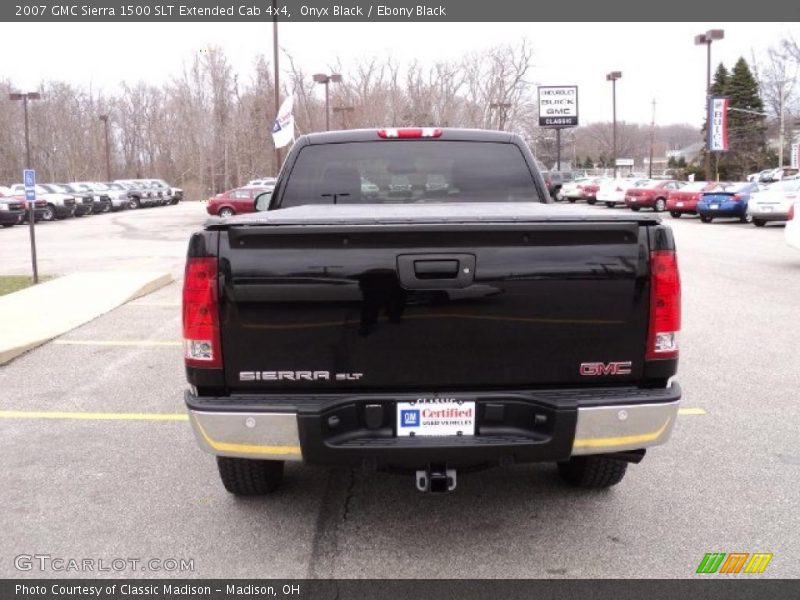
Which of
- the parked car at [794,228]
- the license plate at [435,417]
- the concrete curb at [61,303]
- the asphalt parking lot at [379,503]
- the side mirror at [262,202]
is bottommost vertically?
the asphalt parking lot at [379,503]

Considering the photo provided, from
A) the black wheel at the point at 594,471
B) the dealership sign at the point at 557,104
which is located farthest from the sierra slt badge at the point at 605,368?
the dealership sign at the point at 557,104

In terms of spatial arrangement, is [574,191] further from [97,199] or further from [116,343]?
[116,343]

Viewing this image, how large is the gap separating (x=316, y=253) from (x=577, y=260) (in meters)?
1.06

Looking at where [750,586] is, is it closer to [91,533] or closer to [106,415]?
[91,533]

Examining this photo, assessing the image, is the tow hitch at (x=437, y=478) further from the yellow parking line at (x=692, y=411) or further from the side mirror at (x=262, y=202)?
the yellow parking line at (x=692, y=411)

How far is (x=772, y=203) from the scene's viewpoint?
22469 millimetres

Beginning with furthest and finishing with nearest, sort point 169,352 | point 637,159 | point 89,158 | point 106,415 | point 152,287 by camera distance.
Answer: point 637,159
point 89,158
point 152,287
point 169,352
point 106,415

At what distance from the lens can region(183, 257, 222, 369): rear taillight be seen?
3049 mm

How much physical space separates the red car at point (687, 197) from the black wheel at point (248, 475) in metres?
26.3

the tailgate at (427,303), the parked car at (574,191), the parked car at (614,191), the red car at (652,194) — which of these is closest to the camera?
the tailgate at (427,303)

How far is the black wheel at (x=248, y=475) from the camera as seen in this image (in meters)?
3.81

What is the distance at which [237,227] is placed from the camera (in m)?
3.00

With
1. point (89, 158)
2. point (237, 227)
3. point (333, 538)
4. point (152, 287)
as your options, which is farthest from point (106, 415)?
point (89, 158)

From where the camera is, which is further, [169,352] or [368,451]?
[169,352]
